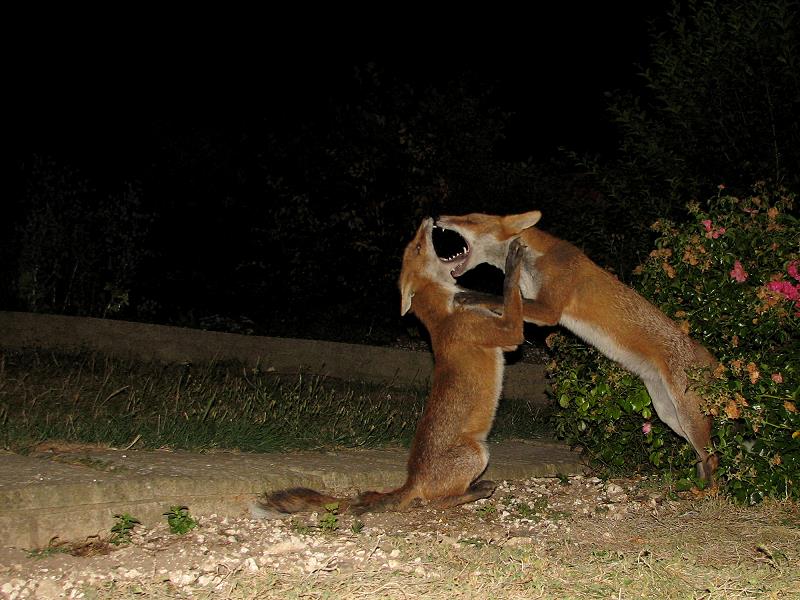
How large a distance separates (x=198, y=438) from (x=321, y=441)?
991 mm

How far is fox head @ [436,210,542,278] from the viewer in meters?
6.45

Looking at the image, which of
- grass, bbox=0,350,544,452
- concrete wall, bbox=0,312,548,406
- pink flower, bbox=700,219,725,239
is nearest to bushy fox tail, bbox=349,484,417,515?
grass, bbox=0,350,544,452

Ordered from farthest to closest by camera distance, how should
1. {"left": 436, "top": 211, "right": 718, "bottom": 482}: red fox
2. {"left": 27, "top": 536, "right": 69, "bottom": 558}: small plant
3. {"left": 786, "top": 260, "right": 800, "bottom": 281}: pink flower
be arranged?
{"left": 436, "top": 211, "right": 718, "bottom": 482}: red fox < {"left": 786, "top": 260, "right": 800, "bottom": 281}: pink flower < {"left": 27, "top": 536, "right": 69, "bottom": 558}: small plant

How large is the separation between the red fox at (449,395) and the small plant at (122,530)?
2.42 ft

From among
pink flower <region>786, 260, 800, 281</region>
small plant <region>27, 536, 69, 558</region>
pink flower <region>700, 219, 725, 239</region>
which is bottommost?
small plant <region>27, 536, 69, 558</region>

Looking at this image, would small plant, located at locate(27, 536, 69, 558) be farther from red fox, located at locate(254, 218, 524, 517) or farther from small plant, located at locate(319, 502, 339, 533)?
small plant, located at locate(319, 502, 339, 533)

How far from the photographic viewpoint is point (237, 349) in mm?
10383

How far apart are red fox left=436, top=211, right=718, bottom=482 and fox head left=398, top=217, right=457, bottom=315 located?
0.45 feet

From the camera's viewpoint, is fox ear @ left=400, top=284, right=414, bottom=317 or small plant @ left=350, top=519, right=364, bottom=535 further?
fox ear @ left=400, top=284, right=414, bottom=317

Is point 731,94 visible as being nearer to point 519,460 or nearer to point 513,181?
point 513,181

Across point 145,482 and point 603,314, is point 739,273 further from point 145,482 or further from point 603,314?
point 145,482

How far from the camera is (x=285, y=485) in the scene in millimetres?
5398

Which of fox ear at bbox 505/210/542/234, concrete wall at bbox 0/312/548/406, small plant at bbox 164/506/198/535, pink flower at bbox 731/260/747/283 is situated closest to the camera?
small plant at bbox 164/506/198/535

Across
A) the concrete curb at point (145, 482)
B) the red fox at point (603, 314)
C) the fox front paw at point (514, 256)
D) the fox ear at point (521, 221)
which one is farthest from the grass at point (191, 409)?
the fox ear at point (521, 221)
